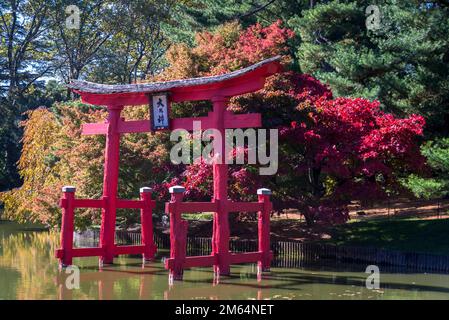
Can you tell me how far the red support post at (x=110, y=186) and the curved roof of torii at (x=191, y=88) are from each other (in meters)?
0.49

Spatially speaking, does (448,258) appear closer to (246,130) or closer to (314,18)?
(246,130)

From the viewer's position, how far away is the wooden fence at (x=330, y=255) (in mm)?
15586

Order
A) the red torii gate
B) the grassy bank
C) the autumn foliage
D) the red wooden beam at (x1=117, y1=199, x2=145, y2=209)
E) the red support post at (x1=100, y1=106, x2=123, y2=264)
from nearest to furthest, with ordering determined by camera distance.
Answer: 1. the red torii gate
2. the red support post at (x1=100, y1=106, x2=123, y2=264)
3. the red wooden beam at (x1=117, y1=199, x2=145, y2=209)
4. the autumn foliage
5. the grassy bank

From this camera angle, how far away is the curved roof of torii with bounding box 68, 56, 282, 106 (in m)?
12.9

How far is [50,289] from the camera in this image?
Answer: 12.0 metres

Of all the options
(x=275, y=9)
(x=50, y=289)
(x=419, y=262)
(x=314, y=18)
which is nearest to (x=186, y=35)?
(x=275, y=9)

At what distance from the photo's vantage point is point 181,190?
1252cm

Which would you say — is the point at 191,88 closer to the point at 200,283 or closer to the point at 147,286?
the point at 200,283

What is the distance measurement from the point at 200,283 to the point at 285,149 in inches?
232

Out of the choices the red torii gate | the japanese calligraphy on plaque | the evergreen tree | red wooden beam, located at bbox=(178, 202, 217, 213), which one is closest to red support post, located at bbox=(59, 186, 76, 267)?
the red torii gate

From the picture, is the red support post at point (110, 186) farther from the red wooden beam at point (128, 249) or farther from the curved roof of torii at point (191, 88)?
the curved roof of torii at point (191, 88)

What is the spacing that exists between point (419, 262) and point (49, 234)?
15.7m

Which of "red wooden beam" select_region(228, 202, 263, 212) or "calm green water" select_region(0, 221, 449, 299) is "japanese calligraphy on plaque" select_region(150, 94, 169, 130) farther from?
"calm green water" select_region(0, 221, 449, 299)

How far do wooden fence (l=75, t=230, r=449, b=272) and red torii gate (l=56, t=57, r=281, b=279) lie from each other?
9.10 feet
